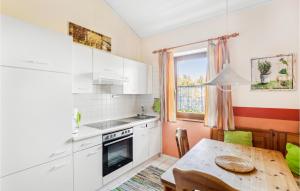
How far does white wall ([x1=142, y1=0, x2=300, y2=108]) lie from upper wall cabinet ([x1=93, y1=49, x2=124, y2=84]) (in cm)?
160

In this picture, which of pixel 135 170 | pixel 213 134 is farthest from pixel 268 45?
pixel 135 170

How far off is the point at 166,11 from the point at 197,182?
2.70 meters

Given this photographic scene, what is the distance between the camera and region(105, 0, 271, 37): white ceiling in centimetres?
244

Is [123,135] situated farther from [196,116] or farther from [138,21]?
[138,21]

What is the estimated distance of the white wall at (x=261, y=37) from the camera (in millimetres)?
2084

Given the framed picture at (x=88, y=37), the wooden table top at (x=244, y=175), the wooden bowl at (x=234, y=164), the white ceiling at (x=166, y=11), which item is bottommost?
the wooden table top at (x=244, y=175)

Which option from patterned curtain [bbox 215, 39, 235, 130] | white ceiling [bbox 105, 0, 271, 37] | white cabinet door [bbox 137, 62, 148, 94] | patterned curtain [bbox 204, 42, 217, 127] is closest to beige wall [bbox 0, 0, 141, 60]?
white ceiling [bbox 105, 0, 271, 37]

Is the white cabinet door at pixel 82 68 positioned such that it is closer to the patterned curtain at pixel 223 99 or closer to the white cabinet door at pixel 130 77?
the white cabinet door at pixel 130 77

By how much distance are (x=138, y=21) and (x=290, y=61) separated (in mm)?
2560

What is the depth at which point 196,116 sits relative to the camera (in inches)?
117

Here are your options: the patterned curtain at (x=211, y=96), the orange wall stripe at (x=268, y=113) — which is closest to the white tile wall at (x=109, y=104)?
the patterned curtain at (x=211, y=96)

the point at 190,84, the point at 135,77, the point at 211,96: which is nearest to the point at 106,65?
the point at 135,77

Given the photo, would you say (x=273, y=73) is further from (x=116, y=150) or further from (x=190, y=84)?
(x=116, y=150)

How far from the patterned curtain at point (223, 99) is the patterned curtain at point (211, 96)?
56mm
